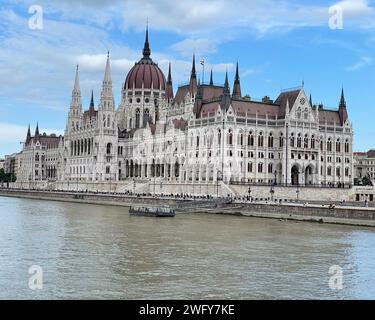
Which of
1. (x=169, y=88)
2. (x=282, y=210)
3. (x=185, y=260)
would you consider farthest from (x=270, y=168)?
(x=185, y=260)

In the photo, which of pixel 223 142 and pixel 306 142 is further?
pixel 306 142

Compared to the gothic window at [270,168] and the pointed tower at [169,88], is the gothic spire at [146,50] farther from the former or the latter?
the gothic window at [270,168]

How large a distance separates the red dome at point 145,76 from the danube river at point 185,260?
96.4 m

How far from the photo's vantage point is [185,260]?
3288cm

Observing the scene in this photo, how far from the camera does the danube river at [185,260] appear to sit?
25.3 meters

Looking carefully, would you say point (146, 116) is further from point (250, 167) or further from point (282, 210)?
point (282, 210)

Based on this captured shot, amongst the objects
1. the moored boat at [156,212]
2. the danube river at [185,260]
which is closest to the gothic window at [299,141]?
the moored boat at [156,212]

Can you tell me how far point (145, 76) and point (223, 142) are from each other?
186 ft

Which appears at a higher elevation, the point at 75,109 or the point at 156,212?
the point at 75,109

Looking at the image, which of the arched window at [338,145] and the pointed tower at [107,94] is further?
the pointed tower at [107,94]

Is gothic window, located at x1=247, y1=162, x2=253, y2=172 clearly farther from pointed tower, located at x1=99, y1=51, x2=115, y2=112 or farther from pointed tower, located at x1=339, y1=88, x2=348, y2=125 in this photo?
pointed tower, located at x1=99, y1=51, x2=115, y2=112

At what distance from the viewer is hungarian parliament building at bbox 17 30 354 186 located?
320 feet

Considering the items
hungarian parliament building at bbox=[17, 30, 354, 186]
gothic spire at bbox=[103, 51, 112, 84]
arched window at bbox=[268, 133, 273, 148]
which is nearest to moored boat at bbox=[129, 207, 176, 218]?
hungarian parliament building at bbox=[17, 30, 354, 186]
